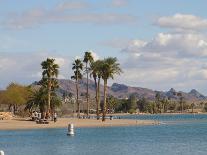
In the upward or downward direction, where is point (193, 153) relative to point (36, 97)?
downward

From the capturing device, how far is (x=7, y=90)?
154 meters

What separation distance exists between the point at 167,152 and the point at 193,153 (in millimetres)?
2238

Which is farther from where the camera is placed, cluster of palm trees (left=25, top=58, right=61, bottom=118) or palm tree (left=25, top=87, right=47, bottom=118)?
palm tree (left=25, top=87, right=47, bottom=118)

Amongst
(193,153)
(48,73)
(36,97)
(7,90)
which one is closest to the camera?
(193,153)

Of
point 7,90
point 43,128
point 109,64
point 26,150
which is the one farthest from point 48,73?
point 26,150

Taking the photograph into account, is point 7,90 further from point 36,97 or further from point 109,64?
point 109,64

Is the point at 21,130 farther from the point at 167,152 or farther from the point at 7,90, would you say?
the point at 7,90

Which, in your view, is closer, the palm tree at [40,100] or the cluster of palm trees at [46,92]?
the cluster of palm trees at [46,92]

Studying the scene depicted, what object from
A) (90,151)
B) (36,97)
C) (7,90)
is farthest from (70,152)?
(7,90)

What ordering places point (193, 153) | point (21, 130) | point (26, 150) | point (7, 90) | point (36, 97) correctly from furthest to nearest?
point (7, 90)
point (36, 97)
point (21, 130)
point (26, 150)
point (193, 153)

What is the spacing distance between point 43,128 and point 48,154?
43.9m

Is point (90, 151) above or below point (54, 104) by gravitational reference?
below

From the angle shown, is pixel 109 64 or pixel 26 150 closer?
pixel 26 150

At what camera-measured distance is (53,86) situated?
125 m
